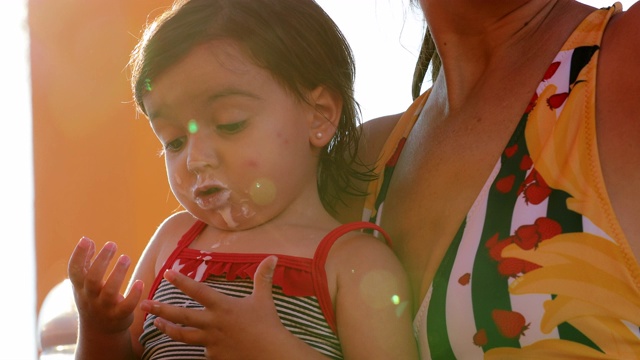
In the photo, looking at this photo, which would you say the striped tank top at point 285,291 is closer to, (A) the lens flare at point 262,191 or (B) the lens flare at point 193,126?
(A) the lens flare at point 262,191

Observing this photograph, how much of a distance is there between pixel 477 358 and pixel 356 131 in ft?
2.12

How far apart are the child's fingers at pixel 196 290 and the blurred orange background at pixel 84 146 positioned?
2.54m

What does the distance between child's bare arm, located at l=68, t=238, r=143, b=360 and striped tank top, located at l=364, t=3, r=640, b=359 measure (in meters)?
0.51

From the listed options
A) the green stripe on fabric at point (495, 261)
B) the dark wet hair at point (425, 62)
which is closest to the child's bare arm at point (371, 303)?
the green stripe on fabric at point (495, 261)

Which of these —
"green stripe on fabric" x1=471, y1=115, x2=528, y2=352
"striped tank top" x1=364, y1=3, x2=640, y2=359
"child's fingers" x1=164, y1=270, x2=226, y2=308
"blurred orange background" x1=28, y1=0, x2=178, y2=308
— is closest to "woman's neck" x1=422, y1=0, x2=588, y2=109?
"striped tank top" x1=364, y1=3, x2=640, y2=359

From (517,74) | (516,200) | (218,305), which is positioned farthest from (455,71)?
(218,305)

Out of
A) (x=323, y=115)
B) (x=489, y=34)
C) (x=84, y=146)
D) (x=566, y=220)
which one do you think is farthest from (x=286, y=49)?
(x=84, y=146)

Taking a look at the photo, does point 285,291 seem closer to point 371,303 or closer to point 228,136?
point 371,303

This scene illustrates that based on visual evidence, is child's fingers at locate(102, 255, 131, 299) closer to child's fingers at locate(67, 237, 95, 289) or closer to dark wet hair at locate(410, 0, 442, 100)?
child's fingers at locate(67, 237, 95, 289)

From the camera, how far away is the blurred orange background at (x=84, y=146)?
3.84 metres

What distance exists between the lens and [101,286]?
148 centimetres

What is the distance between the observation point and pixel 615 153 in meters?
1.32

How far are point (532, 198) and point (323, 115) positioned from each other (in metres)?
0.50

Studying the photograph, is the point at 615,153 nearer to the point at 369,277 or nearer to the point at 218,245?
the point at 369,277
